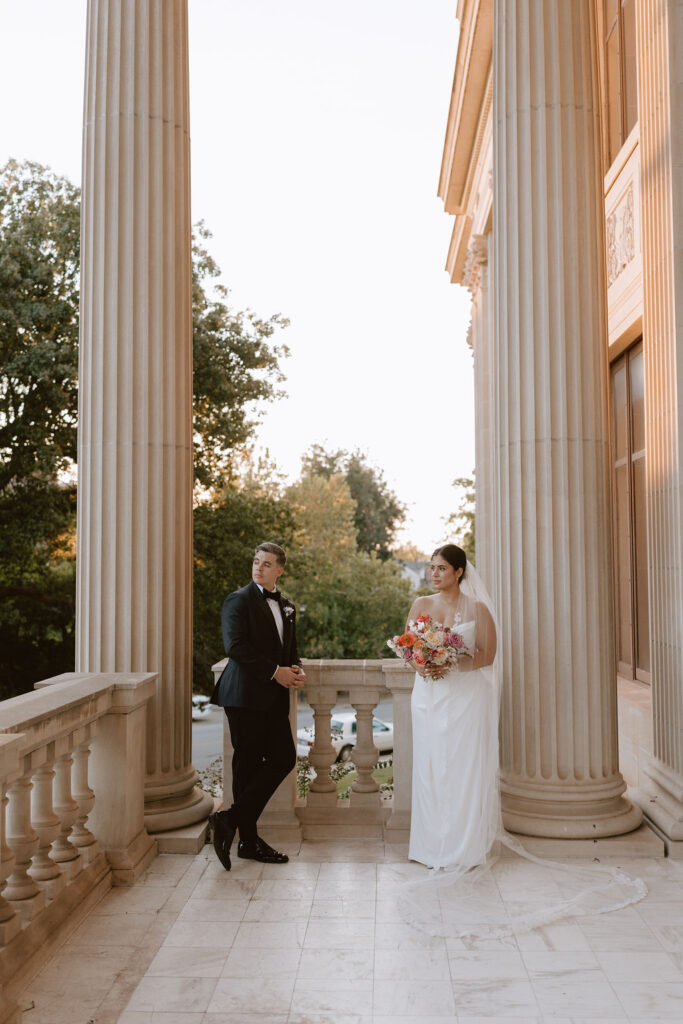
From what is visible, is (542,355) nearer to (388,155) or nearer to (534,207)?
(534,207)

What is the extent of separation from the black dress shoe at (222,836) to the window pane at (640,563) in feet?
23.3

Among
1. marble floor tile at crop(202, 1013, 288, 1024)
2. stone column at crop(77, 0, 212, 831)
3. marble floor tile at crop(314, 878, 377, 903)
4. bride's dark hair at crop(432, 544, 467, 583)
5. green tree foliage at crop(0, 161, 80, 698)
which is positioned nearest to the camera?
marble floor tile at crop(202, 1013, 288, 1024)

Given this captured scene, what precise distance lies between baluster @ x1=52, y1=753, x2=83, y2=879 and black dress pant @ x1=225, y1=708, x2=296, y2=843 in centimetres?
143

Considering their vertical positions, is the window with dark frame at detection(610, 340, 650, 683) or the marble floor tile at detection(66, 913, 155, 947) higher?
the window with dark frame at detection(610, 340, 650, 683)

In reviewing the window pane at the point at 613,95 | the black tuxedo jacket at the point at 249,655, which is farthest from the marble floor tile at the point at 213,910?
the window pane at the point at 613,95

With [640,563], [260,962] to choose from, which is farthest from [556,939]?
[640,563]

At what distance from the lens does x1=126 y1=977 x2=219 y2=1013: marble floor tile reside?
5105mm

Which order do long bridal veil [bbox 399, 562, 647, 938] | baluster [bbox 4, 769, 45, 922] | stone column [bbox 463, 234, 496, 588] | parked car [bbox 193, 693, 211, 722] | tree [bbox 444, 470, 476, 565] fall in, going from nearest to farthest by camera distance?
baluster [bbox 4, 769, 45, 922]
long bridal veil [bbox 399, 562, 647, 938]
stone column [bbox 463, 234, 496, 588]
parked car [bbox 193, 693, 211, 722]
tree [bbox 444, 470, 476, 565]

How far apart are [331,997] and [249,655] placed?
305 centimetres

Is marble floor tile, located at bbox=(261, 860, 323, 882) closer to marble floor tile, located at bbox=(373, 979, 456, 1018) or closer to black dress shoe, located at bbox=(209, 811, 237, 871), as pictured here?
black dress shoe, located at bbox=(209, 811, 237, 871)

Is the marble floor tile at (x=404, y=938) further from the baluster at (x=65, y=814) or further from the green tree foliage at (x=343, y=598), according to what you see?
the green tree foliage at (x=343, y=598)

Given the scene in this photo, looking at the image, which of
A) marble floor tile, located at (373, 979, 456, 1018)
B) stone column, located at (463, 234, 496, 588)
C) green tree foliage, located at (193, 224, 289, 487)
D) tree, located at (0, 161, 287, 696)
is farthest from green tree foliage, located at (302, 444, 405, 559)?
marble floor tile, located at (373, 979, 456, 1018)

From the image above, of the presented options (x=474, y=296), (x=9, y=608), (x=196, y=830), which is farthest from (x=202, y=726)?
(x=196, y=830)

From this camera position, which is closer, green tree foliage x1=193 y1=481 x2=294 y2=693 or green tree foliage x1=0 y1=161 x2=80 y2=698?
green tree foliage x1=0 y1=161 x2=80 y2=698
